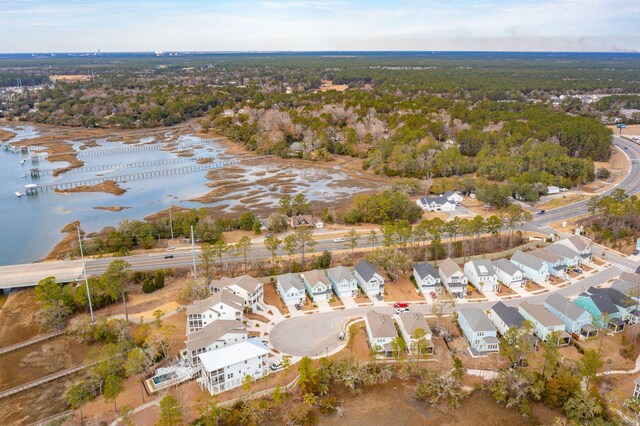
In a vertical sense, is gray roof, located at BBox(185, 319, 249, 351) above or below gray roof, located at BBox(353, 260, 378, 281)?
below

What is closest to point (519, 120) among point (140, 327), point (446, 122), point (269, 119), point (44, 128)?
point (446, 122)

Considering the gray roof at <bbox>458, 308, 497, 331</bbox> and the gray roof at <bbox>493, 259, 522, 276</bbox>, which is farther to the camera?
the gray roof at <bbox>493, 259, 522, 276</bbox>

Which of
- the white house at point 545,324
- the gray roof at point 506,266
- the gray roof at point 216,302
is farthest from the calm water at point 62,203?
the white house at point 545,324

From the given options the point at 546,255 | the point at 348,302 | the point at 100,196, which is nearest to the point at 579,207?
the point at 546,255

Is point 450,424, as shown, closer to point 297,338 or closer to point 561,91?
point 297,338

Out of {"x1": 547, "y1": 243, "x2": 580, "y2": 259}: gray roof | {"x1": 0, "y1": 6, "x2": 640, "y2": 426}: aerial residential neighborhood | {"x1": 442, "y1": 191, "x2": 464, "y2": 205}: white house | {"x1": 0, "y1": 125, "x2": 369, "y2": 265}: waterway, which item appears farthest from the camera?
{"x1": 442, "y1": 191, "x2": 464, "y2": 205}: white house

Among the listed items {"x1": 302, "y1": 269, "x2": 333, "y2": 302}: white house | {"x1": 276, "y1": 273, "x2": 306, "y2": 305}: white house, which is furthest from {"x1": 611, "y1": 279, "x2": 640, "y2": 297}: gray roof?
{"x1": 276, "y1": 273, "x2": 306, "y2": 305}: white house

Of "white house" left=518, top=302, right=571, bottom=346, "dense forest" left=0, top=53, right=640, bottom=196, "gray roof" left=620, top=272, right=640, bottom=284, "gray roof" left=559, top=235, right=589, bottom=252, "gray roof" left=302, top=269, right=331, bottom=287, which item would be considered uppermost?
"dense forest" left=0, top=53, right=640, bottom=196

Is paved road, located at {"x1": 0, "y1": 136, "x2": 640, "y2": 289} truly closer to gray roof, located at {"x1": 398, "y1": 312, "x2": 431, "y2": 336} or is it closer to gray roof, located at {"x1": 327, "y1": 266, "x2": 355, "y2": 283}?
gray roof, located at {"x1": 327, "y1": 266, "x2": 355, "y2": 283}
